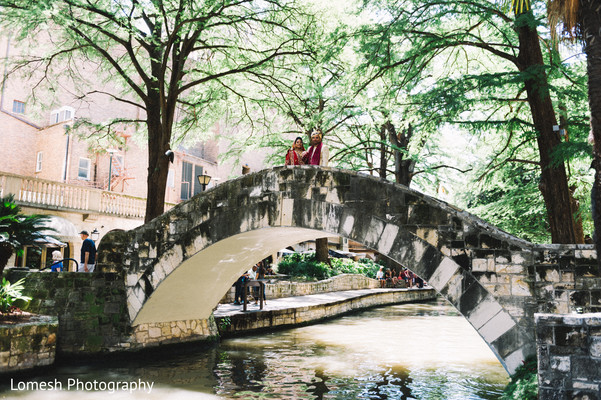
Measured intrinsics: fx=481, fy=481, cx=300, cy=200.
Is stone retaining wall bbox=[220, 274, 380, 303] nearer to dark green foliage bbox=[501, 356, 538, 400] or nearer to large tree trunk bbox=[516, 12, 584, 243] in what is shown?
large tree trunk bbox=[516, 12, 584, 243]

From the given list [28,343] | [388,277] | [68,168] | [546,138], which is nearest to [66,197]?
[68,168]

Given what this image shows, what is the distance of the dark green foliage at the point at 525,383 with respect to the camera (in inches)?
226

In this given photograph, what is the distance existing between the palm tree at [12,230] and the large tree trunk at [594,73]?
9905 millimetres

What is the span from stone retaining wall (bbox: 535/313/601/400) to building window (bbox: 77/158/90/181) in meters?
23.4

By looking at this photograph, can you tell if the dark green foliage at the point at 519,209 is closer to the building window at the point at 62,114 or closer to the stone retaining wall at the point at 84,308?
the stone retaining wall at the point at 84,308

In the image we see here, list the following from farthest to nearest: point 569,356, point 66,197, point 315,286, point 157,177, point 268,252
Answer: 1. point 315,286
2. point 66,197
3. point 157,177
4. point 268,252
5. point 569,356

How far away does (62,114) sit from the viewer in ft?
84.0

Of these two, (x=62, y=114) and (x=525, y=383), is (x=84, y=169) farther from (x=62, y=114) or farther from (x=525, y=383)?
(x=525, y=383)

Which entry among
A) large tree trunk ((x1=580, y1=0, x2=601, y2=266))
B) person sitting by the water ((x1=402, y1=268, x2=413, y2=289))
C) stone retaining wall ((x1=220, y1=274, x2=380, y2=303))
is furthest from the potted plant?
person sitting by the water ((x1=402, y1=268, x2=413, y2=289))

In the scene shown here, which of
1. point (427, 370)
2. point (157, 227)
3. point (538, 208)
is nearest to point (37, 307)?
point (157, 227)

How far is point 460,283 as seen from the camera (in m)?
7.07

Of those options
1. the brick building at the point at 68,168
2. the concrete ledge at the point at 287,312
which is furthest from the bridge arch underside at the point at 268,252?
the brick building at the point at 68,168

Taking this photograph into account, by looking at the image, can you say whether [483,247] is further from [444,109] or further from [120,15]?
[120,15]

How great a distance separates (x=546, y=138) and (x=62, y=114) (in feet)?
78.4
